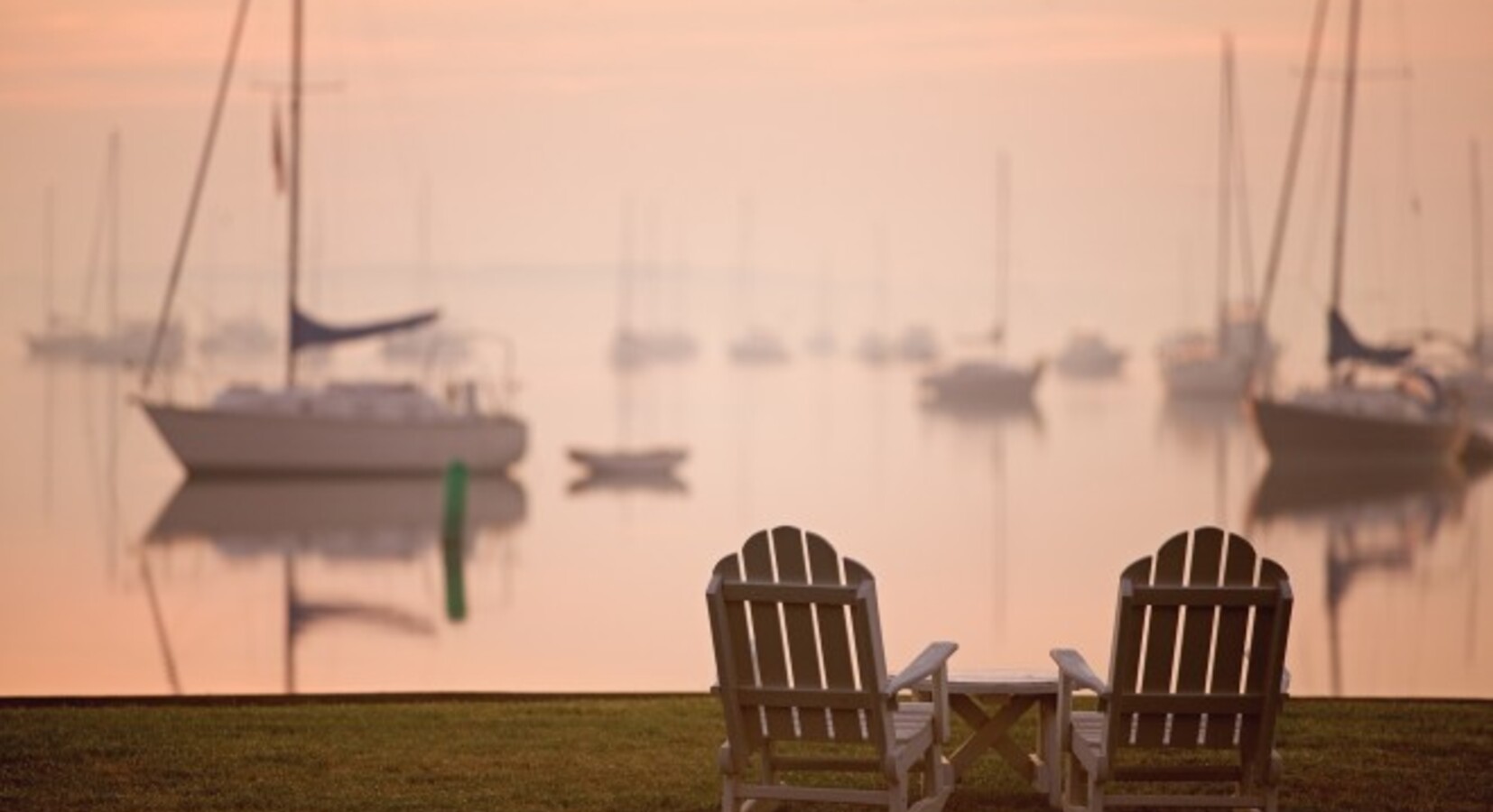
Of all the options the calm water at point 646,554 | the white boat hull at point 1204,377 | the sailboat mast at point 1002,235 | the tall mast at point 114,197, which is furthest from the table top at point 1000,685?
the white boat hull at point 1204,377

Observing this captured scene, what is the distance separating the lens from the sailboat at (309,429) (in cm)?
4800

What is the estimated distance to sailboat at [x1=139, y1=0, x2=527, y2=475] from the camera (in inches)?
1890

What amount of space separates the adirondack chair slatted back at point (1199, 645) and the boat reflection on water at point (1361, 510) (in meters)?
15.5

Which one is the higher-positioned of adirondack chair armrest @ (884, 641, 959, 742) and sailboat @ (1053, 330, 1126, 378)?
adirondack chair armrest @ (884, 641, 959, 742)

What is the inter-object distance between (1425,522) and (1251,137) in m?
35.1

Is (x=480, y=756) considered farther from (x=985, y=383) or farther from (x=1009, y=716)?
(x=985, y=383)

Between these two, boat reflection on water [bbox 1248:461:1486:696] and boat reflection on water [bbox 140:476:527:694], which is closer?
boat reflection on water [bbox 140:476:527:694]

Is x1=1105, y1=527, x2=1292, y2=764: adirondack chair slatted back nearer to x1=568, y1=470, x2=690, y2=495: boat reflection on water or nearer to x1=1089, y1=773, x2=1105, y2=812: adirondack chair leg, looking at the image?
x1=1089, y1=773, x2=1105, y2=812: adirondack chair leg

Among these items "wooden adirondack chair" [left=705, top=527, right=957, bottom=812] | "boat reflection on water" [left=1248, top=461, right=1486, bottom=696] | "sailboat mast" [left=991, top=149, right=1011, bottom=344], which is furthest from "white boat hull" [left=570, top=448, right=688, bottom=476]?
"wooden adirondack chair" [left=705, top=527, right=957, bottom=812]

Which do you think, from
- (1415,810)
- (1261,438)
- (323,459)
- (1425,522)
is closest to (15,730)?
(1415,810)

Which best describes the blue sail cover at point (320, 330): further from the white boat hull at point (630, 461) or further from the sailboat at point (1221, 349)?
the sailboat at point (1221, 349)

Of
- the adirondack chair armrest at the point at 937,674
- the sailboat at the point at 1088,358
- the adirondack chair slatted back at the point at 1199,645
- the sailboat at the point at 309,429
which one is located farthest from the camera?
the sailboat at the point at 1088,358

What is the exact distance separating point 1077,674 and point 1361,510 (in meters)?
37.0

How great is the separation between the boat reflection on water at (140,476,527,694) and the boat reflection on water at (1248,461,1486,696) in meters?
8.70
